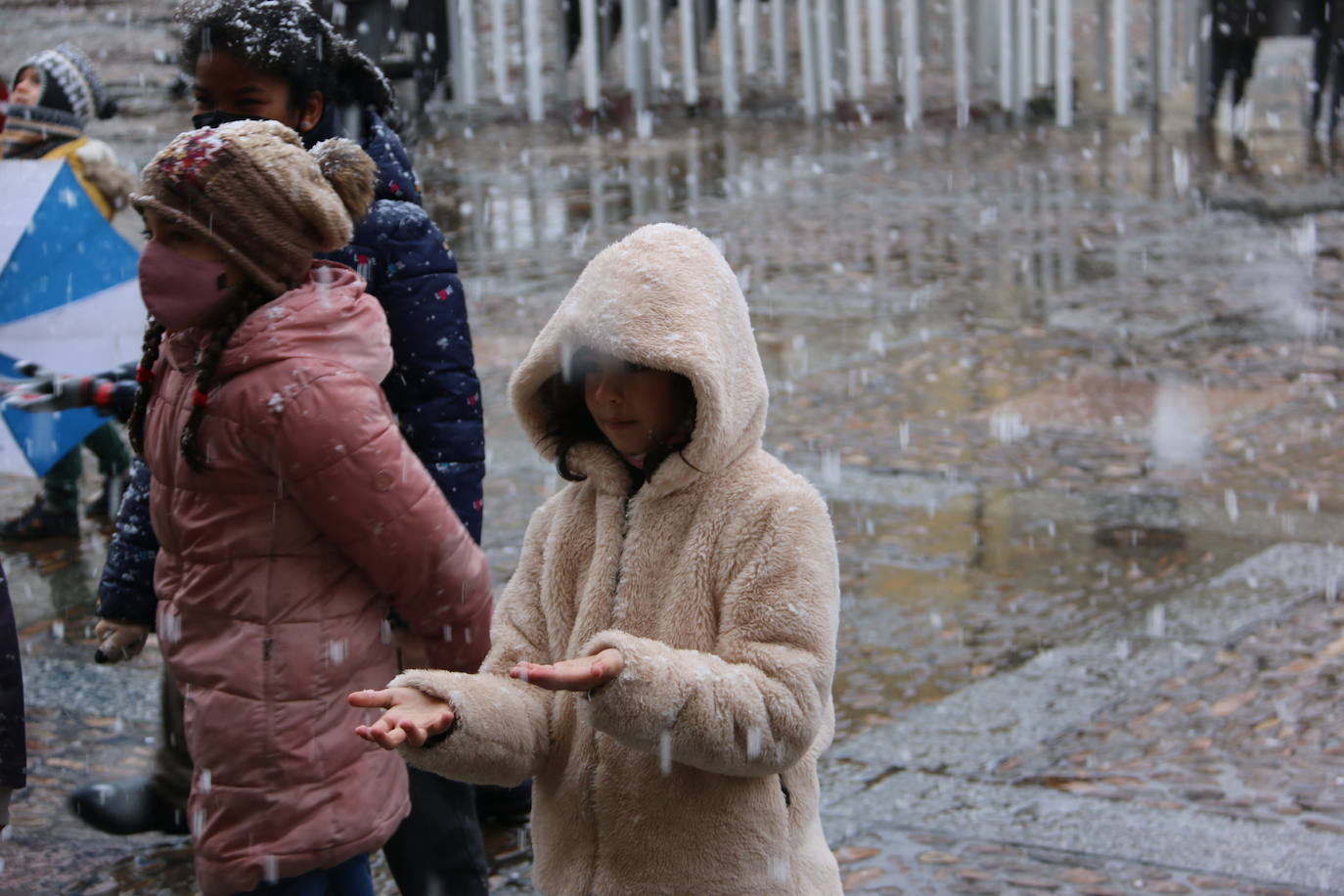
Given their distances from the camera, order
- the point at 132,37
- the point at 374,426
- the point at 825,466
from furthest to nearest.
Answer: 1. the point at 132,37
2. the point at 825,466
3. the point at 374,426

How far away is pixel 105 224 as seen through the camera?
5.32 metres

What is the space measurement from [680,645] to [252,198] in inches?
40.8

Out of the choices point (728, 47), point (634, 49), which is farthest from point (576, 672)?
point (634, 49)

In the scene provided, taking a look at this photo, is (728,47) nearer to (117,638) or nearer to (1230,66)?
(1230,66)

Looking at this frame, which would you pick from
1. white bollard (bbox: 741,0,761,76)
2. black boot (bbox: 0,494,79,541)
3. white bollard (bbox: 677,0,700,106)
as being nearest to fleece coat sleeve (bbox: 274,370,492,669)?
black boot (bbox: 0,494,79,541)

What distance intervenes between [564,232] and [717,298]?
9468 mm

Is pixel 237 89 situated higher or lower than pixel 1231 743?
higher

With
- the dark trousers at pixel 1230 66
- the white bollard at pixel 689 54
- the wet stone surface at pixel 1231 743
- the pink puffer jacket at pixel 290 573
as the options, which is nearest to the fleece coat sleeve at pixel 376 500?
the pink puffer jacket at pixel 290 573

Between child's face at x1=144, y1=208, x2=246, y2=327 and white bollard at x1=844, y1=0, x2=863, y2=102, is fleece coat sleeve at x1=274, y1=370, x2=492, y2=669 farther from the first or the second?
white bollard at x1=844, y1=0, x2=863, y2=102

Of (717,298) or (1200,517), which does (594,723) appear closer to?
(717,298)

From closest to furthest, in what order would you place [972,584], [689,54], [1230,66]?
[972,584] < [1230,66] < [689,54]

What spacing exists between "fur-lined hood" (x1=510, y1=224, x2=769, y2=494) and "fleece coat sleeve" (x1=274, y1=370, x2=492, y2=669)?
35 centimetres

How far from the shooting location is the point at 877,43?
55.4 feet

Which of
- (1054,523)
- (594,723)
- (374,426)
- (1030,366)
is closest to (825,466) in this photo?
(1054,523)
